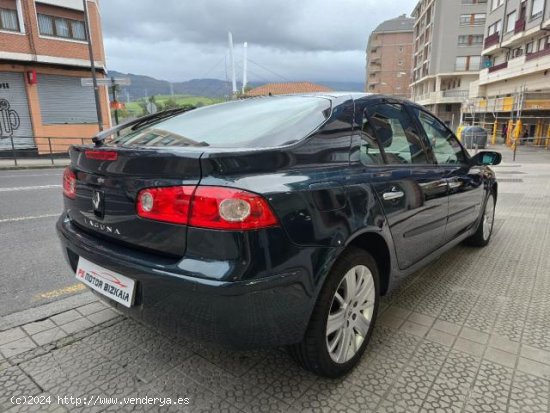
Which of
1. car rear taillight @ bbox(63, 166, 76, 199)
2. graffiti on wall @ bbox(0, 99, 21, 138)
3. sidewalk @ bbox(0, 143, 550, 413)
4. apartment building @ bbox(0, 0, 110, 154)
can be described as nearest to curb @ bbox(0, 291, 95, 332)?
sidewalk @ bbox(0, 143, 550, 413)

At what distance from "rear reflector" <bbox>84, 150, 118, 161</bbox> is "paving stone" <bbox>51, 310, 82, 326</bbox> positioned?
4.26ft

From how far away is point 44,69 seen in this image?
1906 cm

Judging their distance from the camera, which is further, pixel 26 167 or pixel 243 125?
pixel 26 167

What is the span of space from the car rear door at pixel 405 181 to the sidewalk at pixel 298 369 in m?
0.52

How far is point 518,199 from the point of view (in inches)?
309

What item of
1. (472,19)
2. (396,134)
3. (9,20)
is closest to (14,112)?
(9,20)

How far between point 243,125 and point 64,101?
2125cm

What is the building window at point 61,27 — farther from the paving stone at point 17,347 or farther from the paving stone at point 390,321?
the paving stone at point 390,321

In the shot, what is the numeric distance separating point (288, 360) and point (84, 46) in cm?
2219

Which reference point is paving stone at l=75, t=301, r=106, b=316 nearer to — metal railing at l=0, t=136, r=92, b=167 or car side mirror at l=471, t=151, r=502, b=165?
car side mirror at l=471, t=151, r=502, b=165

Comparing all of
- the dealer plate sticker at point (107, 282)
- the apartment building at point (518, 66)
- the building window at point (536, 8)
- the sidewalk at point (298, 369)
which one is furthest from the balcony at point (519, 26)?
the dealer plate sticker at point (107, 282)

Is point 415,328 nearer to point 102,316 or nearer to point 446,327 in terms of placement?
point 446,327

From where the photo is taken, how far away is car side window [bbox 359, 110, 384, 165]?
7.81ft

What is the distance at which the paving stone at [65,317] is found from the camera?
2789 mm
